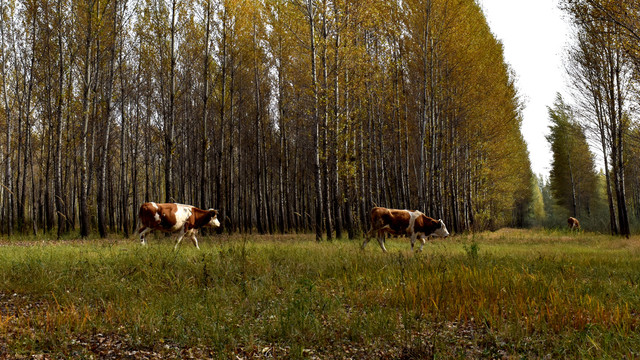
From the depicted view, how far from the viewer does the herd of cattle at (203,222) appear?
1143 centimetres

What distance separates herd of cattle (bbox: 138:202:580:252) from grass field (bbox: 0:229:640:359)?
425cm

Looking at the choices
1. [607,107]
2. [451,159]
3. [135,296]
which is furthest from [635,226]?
[135,296]

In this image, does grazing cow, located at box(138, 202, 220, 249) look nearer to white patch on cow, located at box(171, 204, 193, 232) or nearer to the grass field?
white patch on cow, located at box(171, 204, 193, 232)

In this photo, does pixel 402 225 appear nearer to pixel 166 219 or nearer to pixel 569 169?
pixel 166 219

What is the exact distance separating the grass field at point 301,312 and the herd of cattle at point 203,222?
4.25 metres

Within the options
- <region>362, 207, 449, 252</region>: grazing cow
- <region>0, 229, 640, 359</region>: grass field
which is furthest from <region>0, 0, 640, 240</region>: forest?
<region>0, 229, 640, 359</region>: grass field

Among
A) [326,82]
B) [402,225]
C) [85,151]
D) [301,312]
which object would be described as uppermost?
[326,82]

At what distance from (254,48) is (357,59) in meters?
8.38

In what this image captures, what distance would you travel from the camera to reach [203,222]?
1225cm

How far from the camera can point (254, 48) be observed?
21.7 m

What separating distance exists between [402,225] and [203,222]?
6686mm

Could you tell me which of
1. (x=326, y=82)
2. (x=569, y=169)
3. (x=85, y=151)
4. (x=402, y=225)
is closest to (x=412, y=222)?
(x=402, y=225)

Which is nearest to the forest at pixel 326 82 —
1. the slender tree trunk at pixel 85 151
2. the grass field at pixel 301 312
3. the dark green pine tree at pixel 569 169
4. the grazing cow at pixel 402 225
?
the slender tree trunk at pixel 85 151

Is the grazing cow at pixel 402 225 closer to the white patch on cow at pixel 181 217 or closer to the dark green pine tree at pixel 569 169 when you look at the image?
the white patch on cow at pixel 181 217
